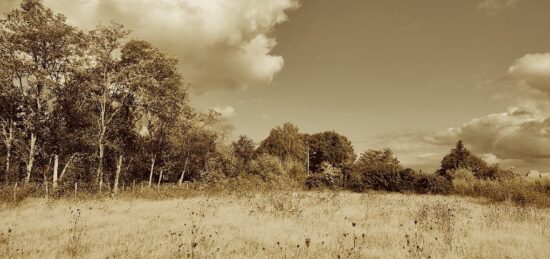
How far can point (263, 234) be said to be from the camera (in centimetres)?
1093

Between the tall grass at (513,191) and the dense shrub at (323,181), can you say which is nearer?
the tall grass at (513,191)

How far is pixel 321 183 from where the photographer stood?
3550 centimetres

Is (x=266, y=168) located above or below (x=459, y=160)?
below

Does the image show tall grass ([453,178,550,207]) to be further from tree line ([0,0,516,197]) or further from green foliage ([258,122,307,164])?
green foliage ([258,122,307,164])

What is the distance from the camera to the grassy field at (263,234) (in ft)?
→ 28.5

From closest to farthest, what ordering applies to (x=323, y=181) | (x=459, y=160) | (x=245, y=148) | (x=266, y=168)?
(x=323, y=181) < (x=266, y=168) < (x=459, y=160) < (x=245, y=148)

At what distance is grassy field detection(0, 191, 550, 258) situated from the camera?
8.69m

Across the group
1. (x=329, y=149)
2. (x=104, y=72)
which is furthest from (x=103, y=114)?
(x=329, y=149)

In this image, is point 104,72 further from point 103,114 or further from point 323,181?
point 323,181

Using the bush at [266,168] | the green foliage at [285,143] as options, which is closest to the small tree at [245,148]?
the green foliage at [285,143]

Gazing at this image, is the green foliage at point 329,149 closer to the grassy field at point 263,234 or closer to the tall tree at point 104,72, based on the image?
the tall tree at point 104,72

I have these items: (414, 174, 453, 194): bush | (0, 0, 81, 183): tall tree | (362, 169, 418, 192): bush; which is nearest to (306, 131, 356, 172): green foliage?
(362, 169, 418, 192): bush

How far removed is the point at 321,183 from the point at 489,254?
86.8 ft

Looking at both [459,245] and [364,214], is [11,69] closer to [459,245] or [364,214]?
[364,214]
